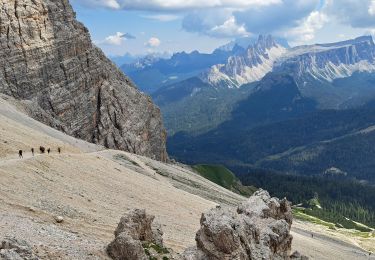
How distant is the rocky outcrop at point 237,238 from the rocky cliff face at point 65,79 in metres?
94.4

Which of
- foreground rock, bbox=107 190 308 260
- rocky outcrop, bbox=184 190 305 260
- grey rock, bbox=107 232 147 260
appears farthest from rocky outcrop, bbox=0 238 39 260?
rocky outcrop, bbox=184 190 305 260

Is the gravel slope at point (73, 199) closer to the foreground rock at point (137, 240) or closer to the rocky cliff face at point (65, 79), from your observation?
the foreground rock at point (137, 240)

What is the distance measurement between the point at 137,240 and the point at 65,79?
117m

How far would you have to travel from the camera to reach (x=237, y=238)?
4222cm

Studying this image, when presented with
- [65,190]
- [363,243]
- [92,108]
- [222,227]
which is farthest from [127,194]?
[363,243]

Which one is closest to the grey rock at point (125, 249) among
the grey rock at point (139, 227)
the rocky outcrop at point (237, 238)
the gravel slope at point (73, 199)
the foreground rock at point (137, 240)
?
the foreground rock at point (137, 240)

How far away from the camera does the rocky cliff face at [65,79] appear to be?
13812 centimetres

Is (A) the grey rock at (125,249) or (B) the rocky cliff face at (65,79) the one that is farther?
(B) the rocky cliff face at (65,79)

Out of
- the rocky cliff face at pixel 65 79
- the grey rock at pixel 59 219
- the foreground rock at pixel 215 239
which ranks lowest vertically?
the grey rock at pixel 59 219

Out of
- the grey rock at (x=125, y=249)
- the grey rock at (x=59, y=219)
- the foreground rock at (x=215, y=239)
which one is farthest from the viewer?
the grey rock at (x=59, y=219)

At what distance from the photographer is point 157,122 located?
648ft

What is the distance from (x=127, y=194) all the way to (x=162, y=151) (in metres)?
120

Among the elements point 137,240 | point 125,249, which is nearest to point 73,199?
point 137,240

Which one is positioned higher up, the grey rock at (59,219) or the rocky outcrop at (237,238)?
the rocky outcrop at (237,238)
